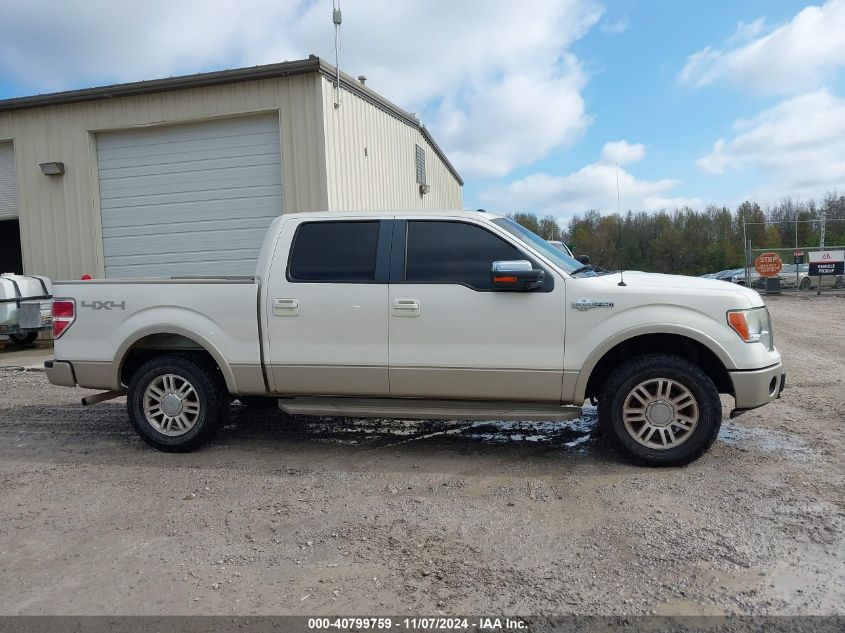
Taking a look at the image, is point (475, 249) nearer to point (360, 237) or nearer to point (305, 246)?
Answer: point (360, 237)

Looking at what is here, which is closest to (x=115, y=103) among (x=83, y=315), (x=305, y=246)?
(x=83, y=315)

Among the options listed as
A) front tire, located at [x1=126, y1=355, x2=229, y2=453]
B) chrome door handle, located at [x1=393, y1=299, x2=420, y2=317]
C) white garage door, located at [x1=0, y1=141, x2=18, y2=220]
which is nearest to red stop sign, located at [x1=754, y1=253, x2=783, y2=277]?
chrome door handle, located at [x1=393, y1=299, x2=420, y2=317]

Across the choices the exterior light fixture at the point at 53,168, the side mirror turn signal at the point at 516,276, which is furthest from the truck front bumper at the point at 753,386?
the exterior light fixture at the point at 53,168

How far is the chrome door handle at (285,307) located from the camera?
5.25 metres

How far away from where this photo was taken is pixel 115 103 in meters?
12.4

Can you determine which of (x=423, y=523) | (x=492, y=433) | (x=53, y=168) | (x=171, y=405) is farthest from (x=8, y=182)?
(x=423, y=523)

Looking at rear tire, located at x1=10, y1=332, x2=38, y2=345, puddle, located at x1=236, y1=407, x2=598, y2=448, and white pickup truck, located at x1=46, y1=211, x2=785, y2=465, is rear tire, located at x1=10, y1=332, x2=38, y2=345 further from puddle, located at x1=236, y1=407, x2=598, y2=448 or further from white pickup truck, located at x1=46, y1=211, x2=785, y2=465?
puddle, located at x1=236, y1=407, x2=598, y2=448

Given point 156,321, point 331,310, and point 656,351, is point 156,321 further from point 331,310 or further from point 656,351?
point 656,351

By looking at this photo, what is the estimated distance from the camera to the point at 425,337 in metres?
5.05

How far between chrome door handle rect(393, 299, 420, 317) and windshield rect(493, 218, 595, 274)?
3.03 feet

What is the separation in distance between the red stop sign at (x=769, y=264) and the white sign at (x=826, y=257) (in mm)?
1130

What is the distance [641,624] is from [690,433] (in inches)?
86.5

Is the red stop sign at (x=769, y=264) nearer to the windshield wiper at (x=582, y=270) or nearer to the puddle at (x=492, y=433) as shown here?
the puddle at (x=492, y=433)

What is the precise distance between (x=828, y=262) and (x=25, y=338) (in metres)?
25.9
